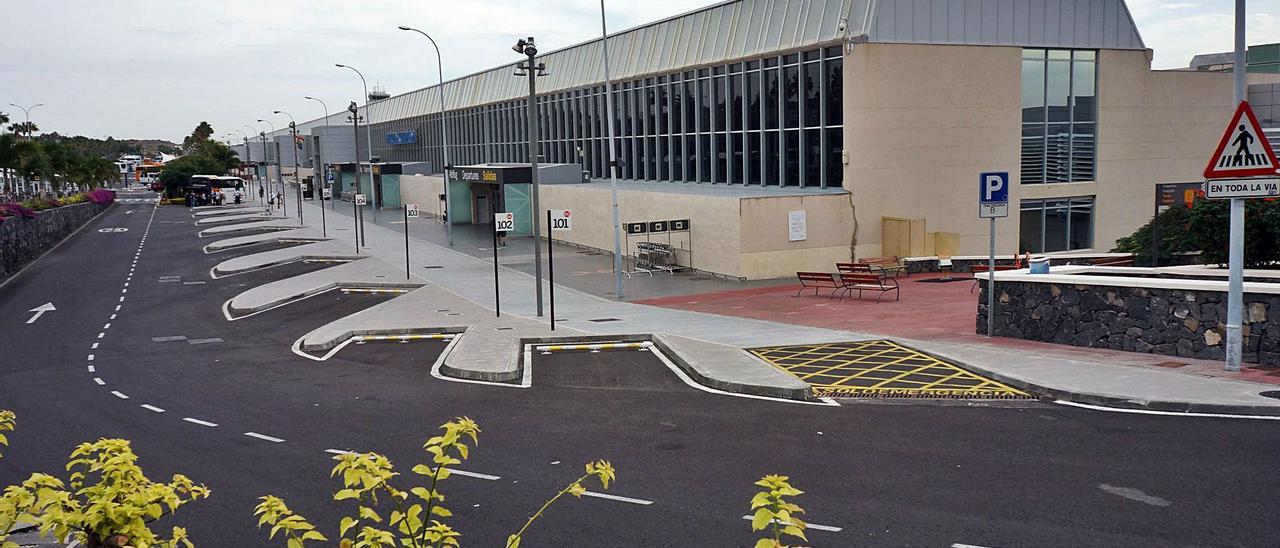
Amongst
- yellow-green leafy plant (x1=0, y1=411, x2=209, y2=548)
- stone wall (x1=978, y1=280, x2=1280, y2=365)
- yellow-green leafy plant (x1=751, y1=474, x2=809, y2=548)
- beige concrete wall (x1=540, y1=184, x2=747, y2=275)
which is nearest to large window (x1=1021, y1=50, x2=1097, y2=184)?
beige concrete wall (x1=540, y1=184, x2=747, y2=275)

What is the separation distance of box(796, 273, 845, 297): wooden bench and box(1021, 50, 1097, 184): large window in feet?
33.2

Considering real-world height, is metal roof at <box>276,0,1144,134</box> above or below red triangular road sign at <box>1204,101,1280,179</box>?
above

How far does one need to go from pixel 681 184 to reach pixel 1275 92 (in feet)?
78.5

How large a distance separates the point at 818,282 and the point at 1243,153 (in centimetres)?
1539

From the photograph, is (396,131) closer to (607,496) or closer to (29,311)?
(29,311)

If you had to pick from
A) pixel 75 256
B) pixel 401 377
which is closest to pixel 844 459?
pixel 401 377

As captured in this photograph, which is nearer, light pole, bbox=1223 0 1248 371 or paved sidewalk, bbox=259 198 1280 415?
paved sidewalk, bbox=259 198 1280 415

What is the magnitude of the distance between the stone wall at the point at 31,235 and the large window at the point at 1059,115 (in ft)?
127

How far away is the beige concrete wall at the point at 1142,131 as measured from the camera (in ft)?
117

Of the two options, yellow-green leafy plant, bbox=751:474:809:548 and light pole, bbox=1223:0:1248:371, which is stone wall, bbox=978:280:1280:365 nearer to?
light pole, bbox=1223:0:1248:371

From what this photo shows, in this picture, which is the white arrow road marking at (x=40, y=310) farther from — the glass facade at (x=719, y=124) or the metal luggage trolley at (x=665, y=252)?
the metal luggage trolley at (x=665, y=252)

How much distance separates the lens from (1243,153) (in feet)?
44.9

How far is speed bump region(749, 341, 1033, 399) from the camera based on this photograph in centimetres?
1446

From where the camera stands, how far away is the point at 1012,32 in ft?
110
